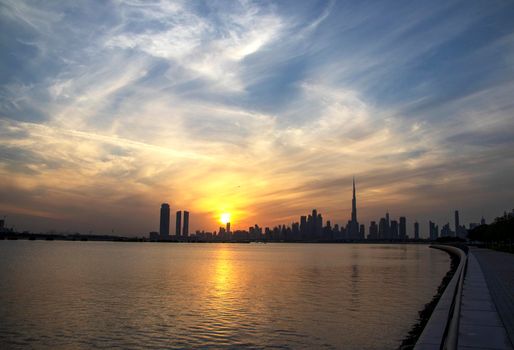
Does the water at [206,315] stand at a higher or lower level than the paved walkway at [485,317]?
lower

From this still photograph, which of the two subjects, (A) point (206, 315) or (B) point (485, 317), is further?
(A) point (206, 315)

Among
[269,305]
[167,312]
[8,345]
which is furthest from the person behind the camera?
[269,305]

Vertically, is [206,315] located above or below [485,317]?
below

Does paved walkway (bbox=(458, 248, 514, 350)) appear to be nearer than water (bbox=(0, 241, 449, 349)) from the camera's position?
Yes

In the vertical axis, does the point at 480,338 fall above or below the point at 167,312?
above

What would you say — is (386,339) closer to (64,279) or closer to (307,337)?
(307,337)

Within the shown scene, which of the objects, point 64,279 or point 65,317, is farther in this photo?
point 64,279

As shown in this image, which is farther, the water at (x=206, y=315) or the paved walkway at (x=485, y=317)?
the water at (x=206, y=315)

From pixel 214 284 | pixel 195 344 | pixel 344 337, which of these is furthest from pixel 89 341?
pixel 214 284

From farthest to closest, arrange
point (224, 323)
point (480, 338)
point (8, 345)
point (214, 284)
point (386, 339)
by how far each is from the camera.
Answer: point (214, 284)
point (224, 323)
point (386, 339)
point (8, 345)
point (480, 338)

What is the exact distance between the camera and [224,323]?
24.8 metres

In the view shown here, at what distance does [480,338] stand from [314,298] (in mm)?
22273

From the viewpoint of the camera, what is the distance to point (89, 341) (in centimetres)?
2062

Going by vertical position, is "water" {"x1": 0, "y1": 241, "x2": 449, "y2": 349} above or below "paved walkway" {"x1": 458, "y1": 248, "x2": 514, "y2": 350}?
below
